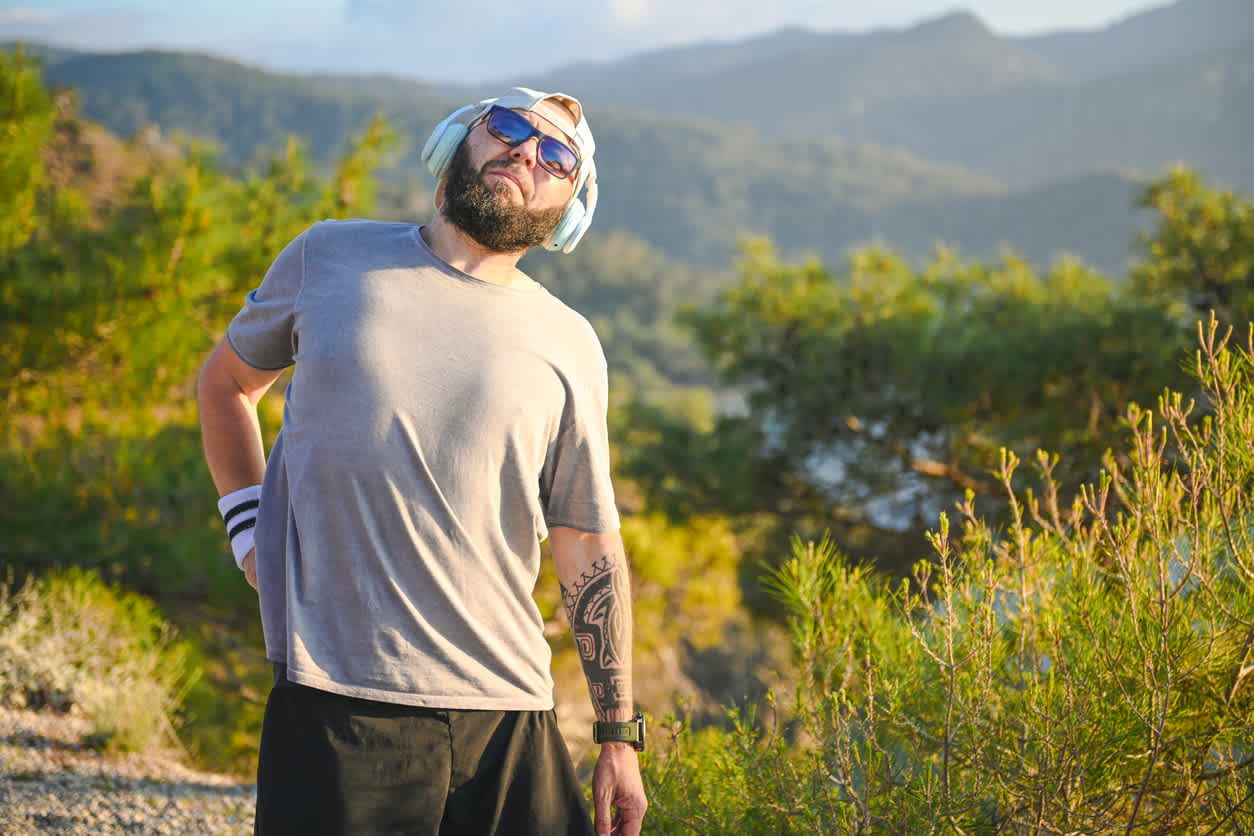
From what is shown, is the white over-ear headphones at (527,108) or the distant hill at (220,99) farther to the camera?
the distant hill at (220,99)

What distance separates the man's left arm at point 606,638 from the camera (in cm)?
135

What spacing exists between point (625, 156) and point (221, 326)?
260 ft

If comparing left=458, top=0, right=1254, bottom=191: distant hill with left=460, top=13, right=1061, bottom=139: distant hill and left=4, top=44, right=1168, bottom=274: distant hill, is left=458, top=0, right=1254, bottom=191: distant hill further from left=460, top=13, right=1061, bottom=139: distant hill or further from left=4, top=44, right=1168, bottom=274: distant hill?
left=4, top=44, right=1168, bottom=274: distant hill

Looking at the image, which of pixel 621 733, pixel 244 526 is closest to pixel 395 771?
pixel 621 733

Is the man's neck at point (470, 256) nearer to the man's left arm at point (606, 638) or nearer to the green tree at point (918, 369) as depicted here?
the man's left arm at point (606, 638)

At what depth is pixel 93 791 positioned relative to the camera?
256 centimetres

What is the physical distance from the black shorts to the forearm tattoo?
0.43ft

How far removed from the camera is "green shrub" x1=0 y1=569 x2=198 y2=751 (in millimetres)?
3076

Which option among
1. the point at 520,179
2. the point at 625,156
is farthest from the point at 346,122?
the point at 520,179

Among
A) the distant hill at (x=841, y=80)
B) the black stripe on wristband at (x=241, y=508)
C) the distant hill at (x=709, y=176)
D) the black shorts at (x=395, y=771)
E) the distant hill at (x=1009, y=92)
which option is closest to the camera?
the black shorts at (x=395, y=771)

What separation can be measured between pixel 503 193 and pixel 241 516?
637mm

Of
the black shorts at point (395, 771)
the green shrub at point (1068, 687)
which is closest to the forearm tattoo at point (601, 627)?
the black shorts at point (395, 771)

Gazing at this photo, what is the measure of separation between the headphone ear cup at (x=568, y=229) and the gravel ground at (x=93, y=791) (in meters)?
1.92

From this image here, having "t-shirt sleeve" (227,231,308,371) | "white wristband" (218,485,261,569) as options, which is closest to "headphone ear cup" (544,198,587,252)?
"t-shirt sleeve" (227,231,308,371)
